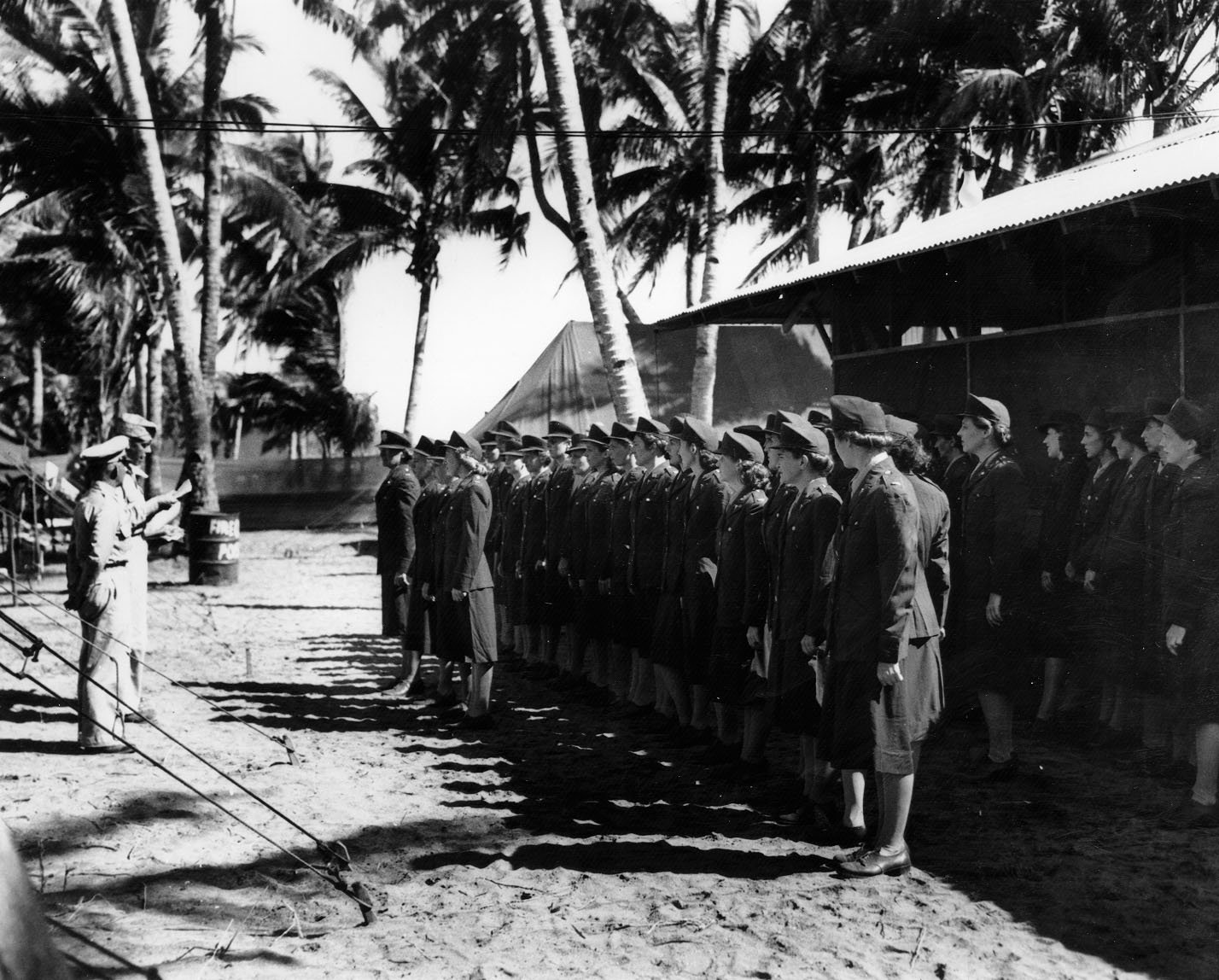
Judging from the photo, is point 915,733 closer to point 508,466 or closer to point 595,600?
point 595,600

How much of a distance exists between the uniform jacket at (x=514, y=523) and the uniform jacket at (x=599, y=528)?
1.25 m

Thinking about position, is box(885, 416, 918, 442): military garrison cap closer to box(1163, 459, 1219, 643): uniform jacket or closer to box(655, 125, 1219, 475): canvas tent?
box(1163, 459, 1219, 643): uniform jacket

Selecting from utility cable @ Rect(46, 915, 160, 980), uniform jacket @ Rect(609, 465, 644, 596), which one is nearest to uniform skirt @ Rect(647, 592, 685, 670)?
uniform jacket @ Rect(609, 465, 644, 596)

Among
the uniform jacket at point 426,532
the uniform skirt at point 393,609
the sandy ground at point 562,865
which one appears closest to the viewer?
the sandy ground at point 562,865

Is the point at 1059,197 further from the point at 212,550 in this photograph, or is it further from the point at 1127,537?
the point at 212,550

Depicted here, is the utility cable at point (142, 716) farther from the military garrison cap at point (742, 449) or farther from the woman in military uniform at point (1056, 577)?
the woman in military uniform at point (1056, 577)

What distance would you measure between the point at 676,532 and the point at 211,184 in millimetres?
14313

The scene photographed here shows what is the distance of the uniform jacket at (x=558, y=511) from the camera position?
8969 mm

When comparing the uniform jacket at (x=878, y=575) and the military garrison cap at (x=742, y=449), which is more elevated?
the military garrison cap at (x=742, y=449)

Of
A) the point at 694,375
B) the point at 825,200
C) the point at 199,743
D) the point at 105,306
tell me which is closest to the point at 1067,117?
the point at 825,200

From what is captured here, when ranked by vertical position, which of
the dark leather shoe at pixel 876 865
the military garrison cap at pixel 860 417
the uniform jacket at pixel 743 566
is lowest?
the dark leather shoe at pixel 876 865

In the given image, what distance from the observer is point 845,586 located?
15.9 feet

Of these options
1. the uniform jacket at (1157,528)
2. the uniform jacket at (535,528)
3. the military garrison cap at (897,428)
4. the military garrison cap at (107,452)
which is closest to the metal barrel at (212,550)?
the uniform jacket at (535,528)

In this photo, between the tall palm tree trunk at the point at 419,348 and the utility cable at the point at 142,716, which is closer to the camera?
the utility cable at the point at 142,716
